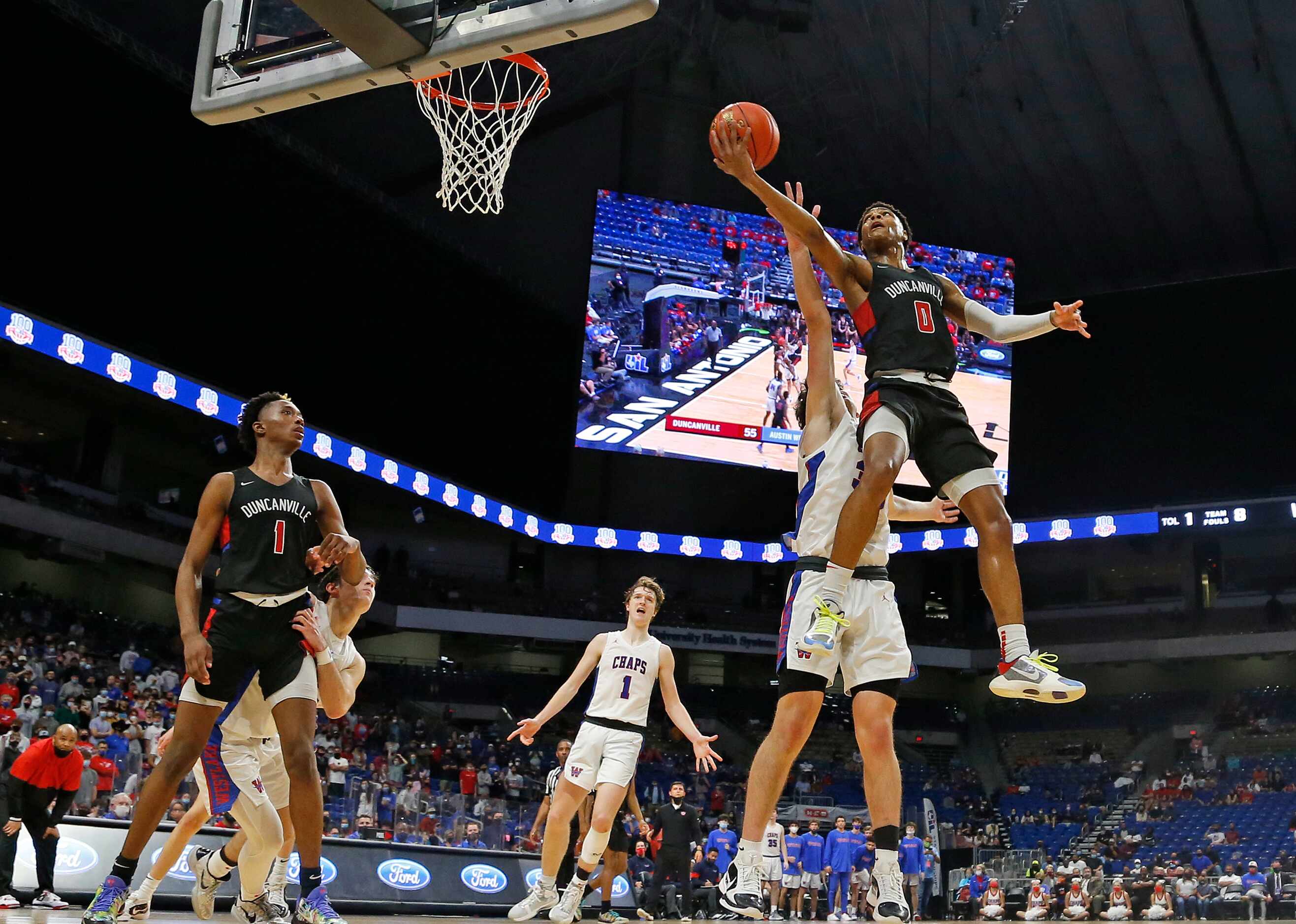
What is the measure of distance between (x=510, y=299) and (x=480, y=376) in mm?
2026

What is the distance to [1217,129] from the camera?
998 inches

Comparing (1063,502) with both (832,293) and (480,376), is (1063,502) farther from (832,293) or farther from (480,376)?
(480,376)

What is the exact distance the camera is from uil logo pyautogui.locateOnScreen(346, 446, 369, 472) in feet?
78.1

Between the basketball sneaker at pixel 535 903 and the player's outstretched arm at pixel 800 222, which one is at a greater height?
the player's outstretched arm at pixel 800 222

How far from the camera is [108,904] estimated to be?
4.86 metres

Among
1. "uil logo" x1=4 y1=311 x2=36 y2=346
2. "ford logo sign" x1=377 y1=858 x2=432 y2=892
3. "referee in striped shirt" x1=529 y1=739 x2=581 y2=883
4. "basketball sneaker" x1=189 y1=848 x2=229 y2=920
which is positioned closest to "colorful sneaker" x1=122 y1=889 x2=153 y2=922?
"basketball sneaker" x1=189 y1=848 x2=229 y2=920

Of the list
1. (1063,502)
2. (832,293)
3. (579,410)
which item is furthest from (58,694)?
(1063,502)

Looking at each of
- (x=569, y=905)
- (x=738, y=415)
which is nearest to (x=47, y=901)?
(x=569, y=905)

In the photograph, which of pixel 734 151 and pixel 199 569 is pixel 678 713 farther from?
pixel 734 151

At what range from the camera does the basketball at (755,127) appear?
5.39 meters

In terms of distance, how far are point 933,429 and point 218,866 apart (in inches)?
193

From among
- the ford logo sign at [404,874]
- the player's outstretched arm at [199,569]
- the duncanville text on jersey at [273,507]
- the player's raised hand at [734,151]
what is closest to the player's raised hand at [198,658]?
the player's outstretched arm at [199,569]

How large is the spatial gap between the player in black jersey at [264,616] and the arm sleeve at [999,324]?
3.08 m

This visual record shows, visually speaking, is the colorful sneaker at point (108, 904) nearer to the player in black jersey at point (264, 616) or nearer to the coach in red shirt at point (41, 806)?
the player in black jersey at point (264, 616)
